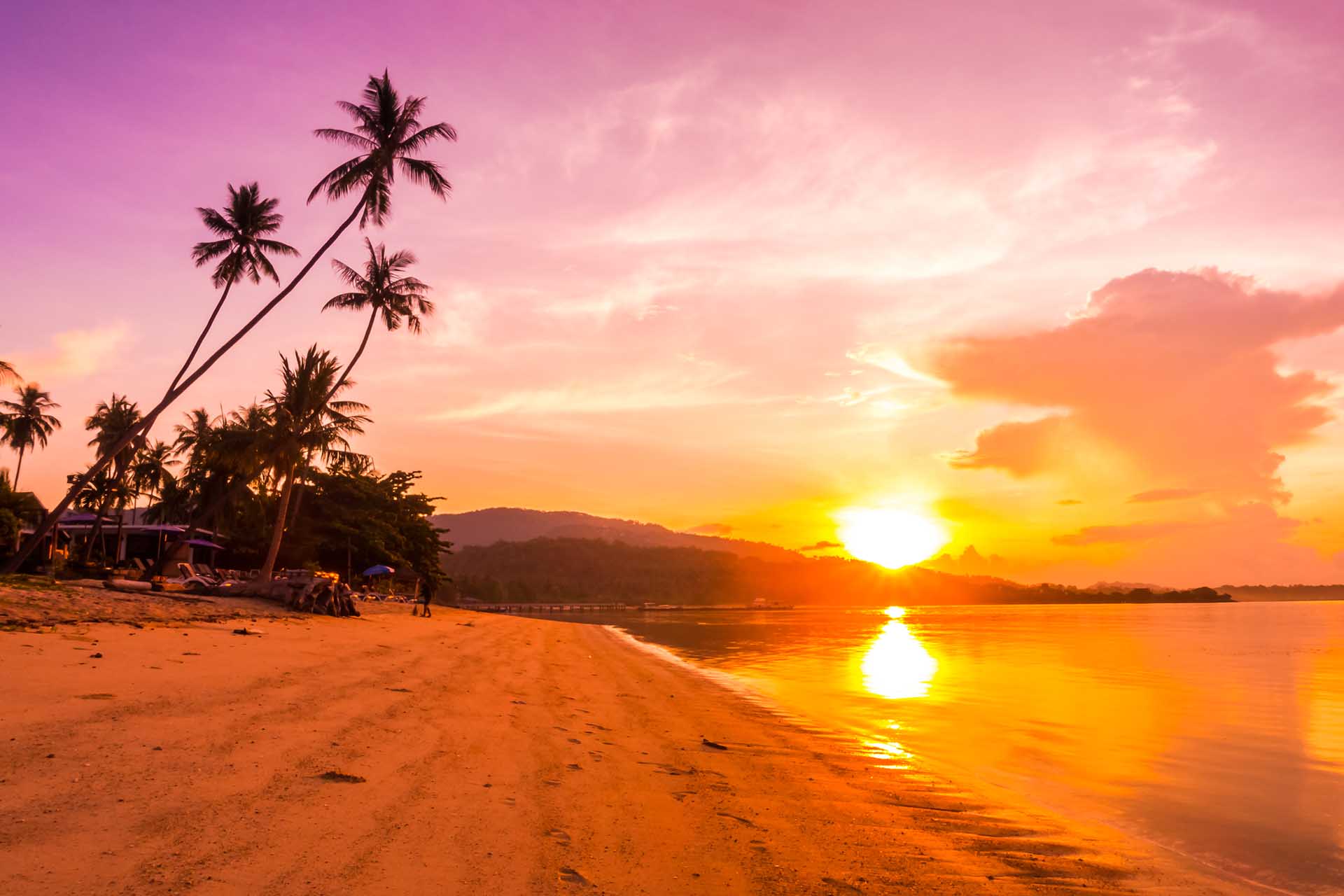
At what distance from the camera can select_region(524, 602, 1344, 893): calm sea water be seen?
7.71 m

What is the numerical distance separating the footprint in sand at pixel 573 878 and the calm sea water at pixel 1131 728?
18.5 ft

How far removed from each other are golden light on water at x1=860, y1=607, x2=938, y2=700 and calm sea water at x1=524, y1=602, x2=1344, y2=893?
0.13 metres

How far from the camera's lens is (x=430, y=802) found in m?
5.45

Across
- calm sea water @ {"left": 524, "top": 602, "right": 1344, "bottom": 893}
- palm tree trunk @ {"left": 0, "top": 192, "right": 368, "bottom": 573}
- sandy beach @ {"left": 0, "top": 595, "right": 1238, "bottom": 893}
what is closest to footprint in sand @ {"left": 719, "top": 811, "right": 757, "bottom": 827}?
sandy beach @ {"left": 0, "top": 595, "right": 1238, "bottom": 893}

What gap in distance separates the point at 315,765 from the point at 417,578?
156 feet

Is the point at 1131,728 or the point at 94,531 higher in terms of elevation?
the point at 94,531

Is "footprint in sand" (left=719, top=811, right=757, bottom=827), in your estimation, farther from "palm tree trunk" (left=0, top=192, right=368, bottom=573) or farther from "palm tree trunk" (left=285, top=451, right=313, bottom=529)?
"palm tree trunk" (left=285, top=451, right=313, bottom=529)

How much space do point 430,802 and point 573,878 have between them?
1501mm

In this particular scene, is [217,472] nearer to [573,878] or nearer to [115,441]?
[115,441]

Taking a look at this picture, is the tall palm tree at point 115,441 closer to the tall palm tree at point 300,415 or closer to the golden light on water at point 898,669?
the tall palm tree at point 300,415

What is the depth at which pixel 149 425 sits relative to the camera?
27422mm

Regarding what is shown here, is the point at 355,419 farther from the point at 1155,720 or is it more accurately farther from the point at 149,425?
the point at 1155,720

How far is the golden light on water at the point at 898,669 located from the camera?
1847 cm

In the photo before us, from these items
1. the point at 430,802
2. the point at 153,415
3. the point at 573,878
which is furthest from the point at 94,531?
the point at 573,878
